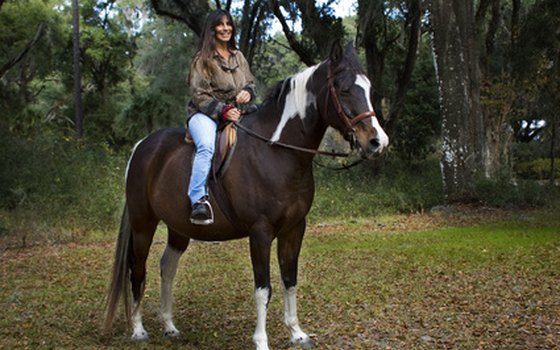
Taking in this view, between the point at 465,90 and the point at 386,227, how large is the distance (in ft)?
12.5

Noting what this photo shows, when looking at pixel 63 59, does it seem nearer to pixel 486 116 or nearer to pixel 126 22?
pixel 126 22

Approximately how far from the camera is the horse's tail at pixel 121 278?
18.1ft

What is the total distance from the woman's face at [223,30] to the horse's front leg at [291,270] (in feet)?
5.15

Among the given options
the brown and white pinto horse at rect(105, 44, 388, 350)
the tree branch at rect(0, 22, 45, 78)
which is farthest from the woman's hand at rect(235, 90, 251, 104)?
the tree branch at rect(0, 22, 45, 78)

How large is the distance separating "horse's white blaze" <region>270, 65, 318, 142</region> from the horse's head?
0.20 m

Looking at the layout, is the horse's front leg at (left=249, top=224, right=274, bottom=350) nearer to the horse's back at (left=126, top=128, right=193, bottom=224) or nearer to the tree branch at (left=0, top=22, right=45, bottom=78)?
the horse's back at (left=126, top=128, right=193, bottom=224)

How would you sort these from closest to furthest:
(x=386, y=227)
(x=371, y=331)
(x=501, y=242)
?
(x=371, y=331) < (x=501, y=242) < (x=386, y=227)

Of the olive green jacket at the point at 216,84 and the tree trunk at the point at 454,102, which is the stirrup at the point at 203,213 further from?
the tree trunk at the point at 454,102

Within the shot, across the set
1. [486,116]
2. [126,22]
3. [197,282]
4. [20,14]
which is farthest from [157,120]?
[197,282]

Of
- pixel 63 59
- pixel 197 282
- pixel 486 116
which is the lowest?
pixel 197 282

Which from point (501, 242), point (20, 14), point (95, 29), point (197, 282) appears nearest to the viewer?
point (197, 282)

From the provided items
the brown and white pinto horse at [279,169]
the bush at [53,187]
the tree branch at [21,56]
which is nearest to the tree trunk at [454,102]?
the bush at [53,187]

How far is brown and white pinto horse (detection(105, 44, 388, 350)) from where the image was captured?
441 cm

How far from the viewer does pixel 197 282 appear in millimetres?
8180
